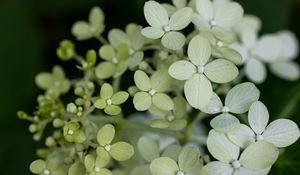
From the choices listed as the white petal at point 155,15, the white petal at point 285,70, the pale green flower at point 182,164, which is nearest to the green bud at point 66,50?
the white petal at point 155,15

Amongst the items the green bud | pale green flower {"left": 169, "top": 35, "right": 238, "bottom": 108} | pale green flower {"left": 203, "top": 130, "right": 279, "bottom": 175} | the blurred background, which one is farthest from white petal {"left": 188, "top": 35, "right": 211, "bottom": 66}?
the blurred background

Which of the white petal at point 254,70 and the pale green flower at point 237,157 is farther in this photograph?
the white petal at point 254,70

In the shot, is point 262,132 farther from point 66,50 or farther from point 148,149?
point 66,50

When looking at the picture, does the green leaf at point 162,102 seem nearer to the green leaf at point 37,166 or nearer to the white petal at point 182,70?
the white petal at point 182,70

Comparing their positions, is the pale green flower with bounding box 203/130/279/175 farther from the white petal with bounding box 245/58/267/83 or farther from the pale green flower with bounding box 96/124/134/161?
the white petal with bounding box 245/58/267/83

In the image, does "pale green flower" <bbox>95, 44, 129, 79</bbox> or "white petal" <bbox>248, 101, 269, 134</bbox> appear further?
"pale green flower" <bbox>95, 44, 129, 79</bbox>

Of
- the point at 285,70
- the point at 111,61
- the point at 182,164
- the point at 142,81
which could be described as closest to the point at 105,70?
the point at 111,61

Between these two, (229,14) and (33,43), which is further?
(33,43)
